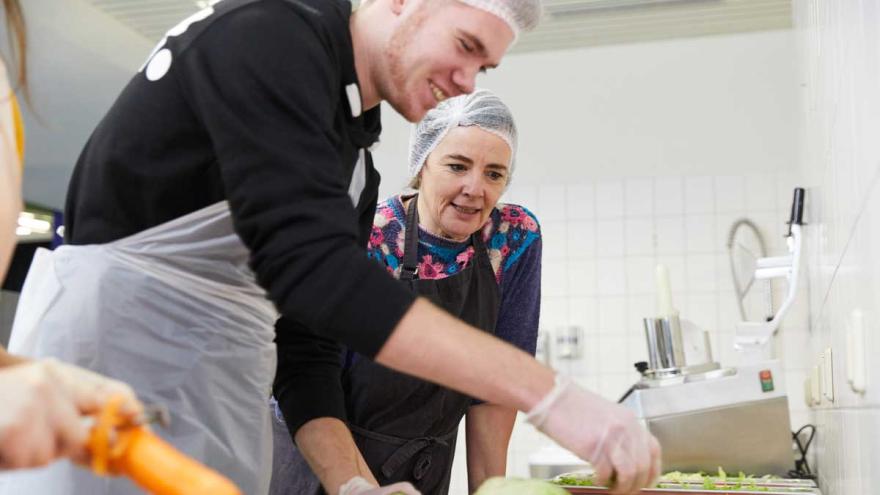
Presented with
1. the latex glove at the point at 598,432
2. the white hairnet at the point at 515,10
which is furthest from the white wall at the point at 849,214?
the white hairnet at the point at 515,10

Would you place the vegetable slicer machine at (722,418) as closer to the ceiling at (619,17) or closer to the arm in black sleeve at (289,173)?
the arm in black sleeve at (289,173)

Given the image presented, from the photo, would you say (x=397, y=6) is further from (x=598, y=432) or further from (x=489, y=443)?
(x=489, y=443)

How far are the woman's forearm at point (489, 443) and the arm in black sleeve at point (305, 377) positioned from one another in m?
0.59

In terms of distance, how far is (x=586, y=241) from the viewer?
5.00m

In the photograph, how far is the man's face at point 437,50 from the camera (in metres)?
1.29

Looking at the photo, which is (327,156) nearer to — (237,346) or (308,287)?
(308,287)

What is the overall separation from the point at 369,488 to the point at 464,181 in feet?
2.89

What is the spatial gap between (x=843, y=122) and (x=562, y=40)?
358 centimetres

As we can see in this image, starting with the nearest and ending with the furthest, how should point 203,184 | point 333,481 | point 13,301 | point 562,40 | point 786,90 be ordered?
1. point 203,184
2. point 333,481
3. point 786,90
4. point 562,40
5. point 13,301

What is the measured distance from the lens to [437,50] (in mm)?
1294

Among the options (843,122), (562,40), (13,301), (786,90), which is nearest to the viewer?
(843,122)

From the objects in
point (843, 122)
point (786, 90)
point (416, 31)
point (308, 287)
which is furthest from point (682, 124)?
point (308, 287)

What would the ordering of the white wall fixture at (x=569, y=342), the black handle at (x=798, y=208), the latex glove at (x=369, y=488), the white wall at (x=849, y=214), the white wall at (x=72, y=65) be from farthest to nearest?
the white wall fixture at (x=569, y=342)
the white wall at (x=72, y=65)
the black handle at (x=798, y=208)
the latex glove at (x=369, y=488)
the white wall at (x=849, y=214)

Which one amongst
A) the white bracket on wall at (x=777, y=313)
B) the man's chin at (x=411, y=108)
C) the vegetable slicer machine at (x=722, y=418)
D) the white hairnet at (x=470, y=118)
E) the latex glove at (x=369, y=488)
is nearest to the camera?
the latex glove at (x=369, y=488)
